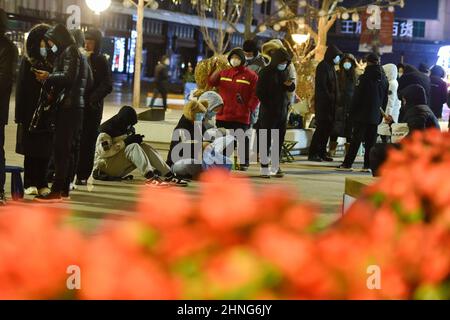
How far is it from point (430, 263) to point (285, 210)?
56 centimetres

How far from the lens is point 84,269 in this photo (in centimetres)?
214

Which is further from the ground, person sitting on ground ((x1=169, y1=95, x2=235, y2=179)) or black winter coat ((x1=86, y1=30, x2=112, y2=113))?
black winter coat ((x1=86, y1=30, x2=112, y2=113))

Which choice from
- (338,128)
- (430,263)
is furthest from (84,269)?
(338,128)

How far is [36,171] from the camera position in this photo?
10.7 m

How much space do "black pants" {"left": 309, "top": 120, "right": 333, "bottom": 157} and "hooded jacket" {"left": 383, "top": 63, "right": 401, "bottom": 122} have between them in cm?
104

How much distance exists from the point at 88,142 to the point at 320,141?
6.55m

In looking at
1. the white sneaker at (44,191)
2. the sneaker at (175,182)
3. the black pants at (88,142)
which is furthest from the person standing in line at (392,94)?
the white sneaker at (44,191)

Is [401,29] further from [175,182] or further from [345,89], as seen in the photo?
[175,182]

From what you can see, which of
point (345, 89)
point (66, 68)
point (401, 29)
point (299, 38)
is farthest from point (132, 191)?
point (401, 29)

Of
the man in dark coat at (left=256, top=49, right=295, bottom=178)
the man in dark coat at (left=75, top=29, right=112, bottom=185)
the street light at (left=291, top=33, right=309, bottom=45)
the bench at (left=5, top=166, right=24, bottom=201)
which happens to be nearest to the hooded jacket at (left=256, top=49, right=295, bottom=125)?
the man in dark coat at (left=256, top=49, right=295, bottom=178)

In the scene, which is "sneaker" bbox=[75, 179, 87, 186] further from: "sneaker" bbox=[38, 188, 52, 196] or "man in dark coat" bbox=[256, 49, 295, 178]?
"man in dark coat" bbox=[256, 49, 295, 178]

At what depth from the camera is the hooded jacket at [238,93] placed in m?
14.3

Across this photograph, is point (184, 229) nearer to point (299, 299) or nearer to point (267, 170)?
point (299, 299)

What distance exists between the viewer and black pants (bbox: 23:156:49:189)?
416 inches
